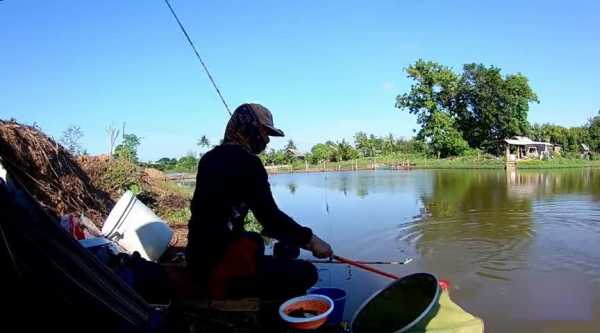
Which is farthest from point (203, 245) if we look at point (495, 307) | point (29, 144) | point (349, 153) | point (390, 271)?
point (349, 153)

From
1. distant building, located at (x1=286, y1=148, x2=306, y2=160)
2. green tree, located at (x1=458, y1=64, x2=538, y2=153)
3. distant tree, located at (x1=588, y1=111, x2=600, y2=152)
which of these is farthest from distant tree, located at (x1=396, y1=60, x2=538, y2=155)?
distant building, located at (x1=286, y1=148, x2=306, y2=160)

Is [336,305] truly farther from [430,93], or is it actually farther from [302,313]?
[430,93]

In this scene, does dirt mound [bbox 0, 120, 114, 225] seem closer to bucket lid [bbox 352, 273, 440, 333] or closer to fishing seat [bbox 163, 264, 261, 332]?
fishing seat [bbox 163, 264, 261, 332]

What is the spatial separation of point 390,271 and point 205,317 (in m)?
3.77

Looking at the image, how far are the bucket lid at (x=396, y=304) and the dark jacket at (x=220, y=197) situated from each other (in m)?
0.92

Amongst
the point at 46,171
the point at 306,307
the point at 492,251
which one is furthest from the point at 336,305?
the point at 46,171

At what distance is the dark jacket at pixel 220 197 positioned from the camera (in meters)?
2.53

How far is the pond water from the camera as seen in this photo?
445 centimetres

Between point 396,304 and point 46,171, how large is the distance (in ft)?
17.6

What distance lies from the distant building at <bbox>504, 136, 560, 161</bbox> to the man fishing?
46.4 m

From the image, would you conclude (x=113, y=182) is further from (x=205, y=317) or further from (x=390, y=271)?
(x=205, y=317)

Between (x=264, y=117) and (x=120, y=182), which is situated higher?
(x=264, y=117)

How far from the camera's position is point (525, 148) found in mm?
47594

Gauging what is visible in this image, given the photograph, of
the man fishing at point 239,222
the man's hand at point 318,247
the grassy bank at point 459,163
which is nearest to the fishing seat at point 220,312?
the man fishing at point 239,222
